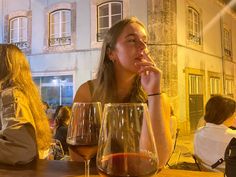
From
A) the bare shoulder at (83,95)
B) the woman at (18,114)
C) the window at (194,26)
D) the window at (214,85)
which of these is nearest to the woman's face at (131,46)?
the bare shoulder at (83,95)

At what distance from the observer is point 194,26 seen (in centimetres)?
964

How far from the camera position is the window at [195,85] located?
362 inches

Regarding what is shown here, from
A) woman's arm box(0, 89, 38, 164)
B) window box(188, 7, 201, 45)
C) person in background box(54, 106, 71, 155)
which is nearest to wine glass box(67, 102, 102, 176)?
woman's arm box(0, 89, 38, 164)

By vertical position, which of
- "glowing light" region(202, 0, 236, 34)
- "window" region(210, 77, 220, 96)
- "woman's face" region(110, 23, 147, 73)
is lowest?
"woman's face" region(110, 23, 147, 73)

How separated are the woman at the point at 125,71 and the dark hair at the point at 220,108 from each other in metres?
1.14

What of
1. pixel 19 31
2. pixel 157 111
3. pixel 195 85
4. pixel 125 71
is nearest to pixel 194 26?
pixel 195 85

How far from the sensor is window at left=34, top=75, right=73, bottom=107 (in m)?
9.07

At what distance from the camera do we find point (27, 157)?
1.08 meters

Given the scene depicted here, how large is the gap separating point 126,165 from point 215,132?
77.0 inches

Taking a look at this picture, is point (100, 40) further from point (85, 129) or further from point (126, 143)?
point (126, 143)

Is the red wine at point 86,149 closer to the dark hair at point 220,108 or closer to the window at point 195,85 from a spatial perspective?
the dark hair at point 220,108

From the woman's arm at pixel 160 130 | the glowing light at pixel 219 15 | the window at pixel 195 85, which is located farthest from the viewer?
the glowing light at pixel 219 15

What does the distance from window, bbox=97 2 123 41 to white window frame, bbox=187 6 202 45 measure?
2.14m

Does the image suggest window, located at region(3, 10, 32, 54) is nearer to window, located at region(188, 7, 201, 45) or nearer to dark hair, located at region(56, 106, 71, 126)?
window, located at region(188, 7, 201, 45)
